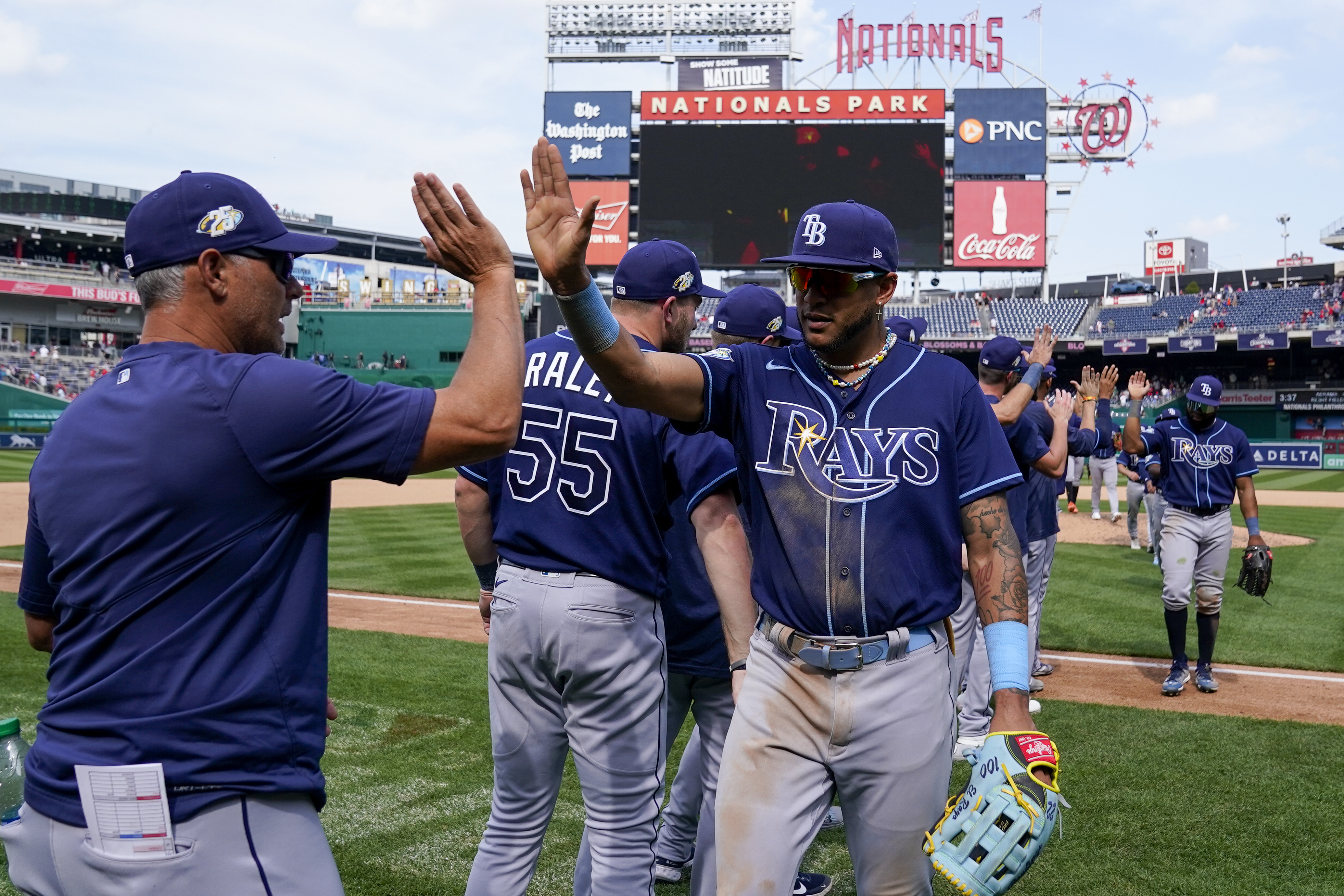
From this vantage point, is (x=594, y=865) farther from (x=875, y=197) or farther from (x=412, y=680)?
Answer: (x=875, y=197)

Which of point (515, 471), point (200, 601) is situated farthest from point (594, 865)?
point (200, 601)

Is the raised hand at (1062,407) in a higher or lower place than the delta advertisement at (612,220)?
lower

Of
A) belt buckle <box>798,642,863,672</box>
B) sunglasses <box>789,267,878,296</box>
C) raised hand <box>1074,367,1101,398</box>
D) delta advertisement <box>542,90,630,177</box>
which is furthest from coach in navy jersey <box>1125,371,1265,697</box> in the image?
delta advertisement <box>542,90,630,177</box>

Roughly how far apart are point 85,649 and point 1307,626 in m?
10.7

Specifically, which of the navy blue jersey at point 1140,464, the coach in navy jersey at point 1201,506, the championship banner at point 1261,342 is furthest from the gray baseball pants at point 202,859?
the championship banner at point 1261,342

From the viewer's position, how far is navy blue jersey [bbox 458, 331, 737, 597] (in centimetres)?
330

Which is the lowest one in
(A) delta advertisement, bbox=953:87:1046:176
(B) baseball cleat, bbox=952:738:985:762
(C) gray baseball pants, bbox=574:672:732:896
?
(B) baseball cleat, bbox=952:738:985:762

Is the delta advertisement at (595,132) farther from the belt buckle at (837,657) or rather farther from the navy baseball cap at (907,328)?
the belt buckle at (837,657)

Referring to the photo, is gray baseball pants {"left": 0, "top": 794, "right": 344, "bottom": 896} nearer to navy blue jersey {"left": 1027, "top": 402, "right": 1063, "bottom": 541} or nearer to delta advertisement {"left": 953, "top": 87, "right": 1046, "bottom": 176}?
navy blue jersey {"left": 1027, "top": 402, "right": 1063, "bottom": 541}

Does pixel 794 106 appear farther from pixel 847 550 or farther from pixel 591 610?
pixel 847 550

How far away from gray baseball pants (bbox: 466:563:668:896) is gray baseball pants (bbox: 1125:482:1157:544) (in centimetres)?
1151

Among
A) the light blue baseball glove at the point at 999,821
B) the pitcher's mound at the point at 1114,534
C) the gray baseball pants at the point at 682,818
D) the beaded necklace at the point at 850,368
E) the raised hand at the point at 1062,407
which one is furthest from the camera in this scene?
the pitcher's mound at the point at 1114,534

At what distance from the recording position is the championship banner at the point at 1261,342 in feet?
144

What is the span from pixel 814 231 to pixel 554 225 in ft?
2.58
